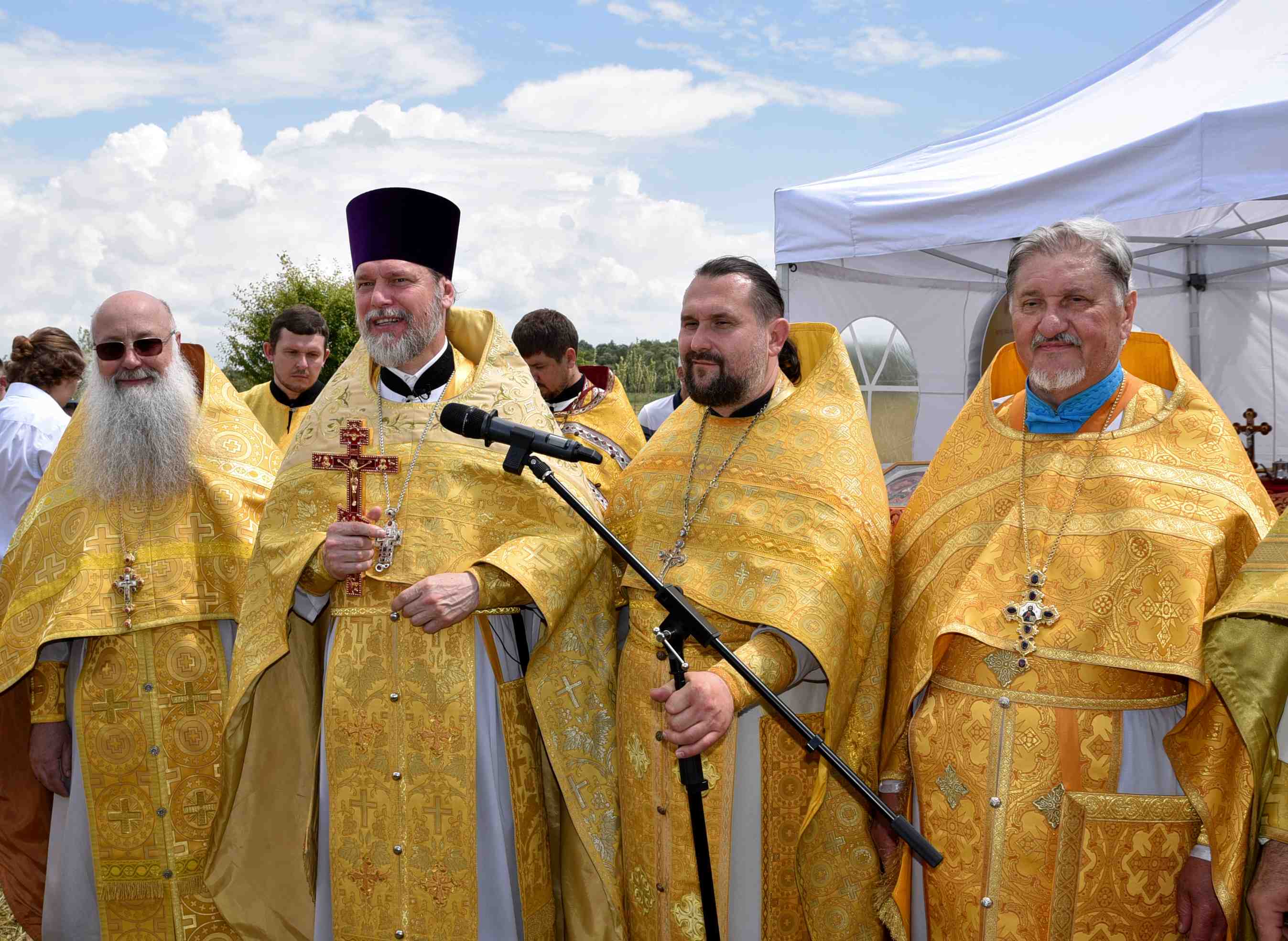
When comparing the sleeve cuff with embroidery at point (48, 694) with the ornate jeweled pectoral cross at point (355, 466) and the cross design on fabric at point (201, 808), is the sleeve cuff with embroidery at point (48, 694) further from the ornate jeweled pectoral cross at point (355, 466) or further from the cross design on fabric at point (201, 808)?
the ornate jeweled pectoral cross at point (355, 466)

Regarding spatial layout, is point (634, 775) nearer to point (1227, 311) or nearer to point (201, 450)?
point (201, 450)

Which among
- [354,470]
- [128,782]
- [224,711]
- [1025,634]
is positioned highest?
[354,470]

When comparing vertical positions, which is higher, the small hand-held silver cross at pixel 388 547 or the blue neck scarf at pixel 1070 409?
the blue neck scarf at pixel 1070 409

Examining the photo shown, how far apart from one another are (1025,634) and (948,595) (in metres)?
0.28

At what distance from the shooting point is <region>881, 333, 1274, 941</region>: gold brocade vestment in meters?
2.81

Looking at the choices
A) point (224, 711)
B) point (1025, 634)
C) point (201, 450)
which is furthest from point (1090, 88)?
point (224, 711)

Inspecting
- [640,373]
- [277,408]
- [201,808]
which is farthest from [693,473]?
[640,373]

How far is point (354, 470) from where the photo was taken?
3.61 m

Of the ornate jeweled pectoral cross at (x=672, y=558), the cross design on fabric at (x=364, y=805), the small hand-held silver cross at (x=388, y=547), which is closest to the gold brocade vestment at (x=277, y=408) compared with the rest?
the small hand-held silver cross at (x=388, y=547)

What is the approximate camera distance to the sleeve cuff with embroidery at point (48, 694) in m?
4.01

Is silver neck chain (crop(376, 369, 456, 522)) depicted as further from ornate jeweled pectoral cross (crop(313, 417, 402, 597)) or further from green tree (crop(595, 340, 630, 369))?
green tree (crop(595, 340, 630, 369))

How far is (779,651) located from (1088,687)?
0.82 m

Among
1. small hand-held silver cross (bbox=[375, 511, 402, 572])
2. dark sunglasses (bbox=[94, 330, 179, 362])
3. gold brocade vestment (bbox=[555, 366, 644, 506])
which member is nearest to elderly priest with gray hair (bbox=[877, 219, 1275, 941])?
small hand-held silver cross (bbox=[375, 511, 402, 572])

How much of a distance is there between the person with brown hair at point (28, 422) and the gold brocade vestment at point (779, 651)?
342cm
